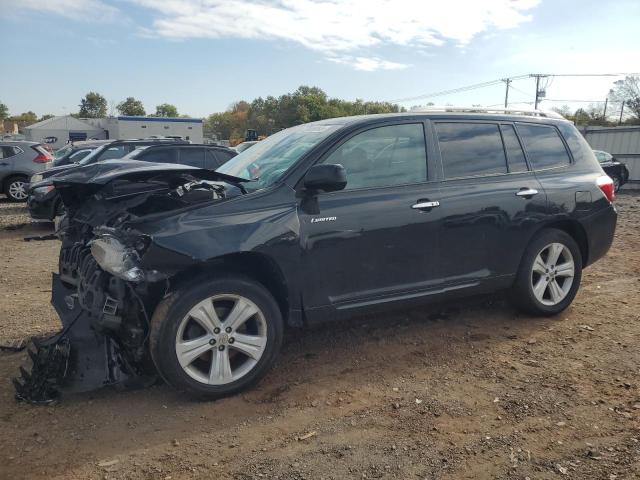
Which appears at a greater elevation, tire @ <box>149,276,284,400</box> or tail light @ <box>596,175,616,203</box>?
tail light @ <box>596,175,616,203</box>

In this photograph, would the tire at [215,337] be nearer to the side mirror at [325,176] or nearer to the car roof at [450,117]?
the side mirror at [325,176]

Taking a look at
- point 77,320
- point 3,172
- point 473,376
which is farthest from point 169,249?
point 3,172

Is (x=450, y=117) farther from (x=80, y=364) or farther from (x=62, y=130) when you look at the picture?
(x=62, y=130)

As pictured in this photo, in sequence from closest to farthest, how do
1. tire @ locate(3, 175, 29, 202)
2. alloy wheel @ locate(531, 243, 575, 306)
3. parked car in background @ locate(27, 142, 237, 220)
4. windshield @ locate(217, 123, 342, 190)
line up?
windshield @ locate(217, 123, 342, 190) < alloy wheel @ locate(531, 243, 575, 306) < parked car in background @ locate(27, 142, 237, 220) < tire @ locate(3, 175, 29, 202)

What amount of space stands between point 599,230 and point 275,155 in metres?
3.18

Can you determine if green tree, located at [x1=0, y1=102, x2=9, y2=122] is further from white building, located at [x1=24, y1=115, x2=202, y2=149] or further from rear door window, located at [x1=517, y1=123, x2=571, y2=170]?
rear door window, located at [x1=517, y1=123, x2=571, y2=170]

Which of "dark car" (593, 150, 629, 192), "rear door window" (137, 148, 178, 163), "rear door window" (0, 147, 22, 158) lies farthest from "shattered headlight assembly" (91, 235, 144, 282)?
"dark car" (593, 150, 629, 192)

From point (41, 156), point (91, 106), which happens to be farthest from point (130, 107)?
point (41, 156)

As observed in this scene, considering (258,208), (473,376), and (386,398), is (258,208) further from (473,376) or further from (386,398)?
(473,376)

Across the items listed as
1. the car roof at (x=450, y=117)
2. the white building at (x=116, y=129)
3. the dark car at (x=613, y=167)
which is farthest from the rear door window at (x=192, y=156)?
the white building at (x=116, y=129)

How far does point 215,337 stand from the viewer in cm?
330

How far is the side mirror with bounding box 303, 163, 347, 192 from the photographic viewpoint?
3.40 metres

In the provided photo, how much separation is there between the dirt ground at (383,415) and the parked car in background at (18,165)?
33.9ft

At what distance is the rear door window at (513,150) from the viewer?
4594 mm
